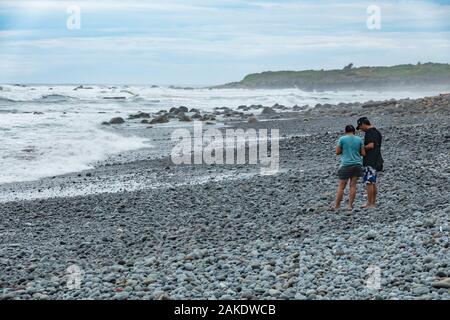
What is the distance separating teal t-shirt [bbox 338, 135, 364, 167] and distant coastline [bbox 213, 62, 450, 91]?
301 feet

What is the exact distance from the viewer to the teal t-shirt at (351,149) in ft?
34.0

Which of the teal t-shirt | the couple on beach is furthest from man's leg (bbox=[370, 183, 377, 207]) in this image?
the teal t-shirt

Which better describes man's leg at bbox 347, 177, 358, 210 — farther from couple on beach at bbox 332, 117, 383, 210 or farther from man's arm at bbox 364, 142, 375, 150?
man's arm at bbox 364, 142, 375, 150

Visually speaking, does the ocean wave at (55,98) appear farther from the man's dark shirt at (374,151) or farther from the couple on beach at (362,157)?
the man's dark shirt at (374,151)

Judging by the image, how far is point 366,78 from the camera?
113 m

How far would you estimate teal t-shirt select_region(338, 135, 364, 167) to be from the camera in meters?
10.4

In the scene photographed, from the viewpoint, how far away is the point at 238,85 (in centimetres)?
14025

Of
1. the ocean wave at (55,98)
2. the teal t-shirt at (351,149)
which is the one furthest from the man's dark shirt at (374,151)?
the ocean wave at (55,98)

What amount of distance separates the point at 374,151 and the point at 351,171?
18.0 inches

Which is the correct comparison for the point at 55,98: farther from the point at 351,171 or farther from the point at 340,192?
the point at 351,171

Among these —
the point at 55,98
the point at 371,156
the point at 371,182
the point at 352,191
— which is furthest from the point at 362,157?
the point at 55,98
